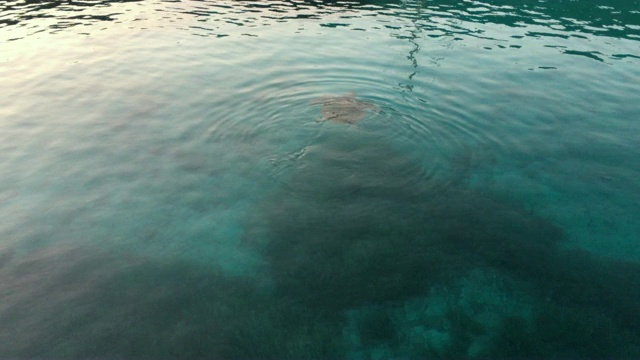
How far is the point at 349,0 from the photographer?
5191 cm

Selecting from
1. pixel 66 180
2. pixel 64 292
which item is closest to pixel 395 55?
pixel 66 180

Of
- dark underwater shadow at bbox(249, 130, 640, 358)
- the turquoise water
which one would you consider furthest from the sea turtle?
dark underwater shadow at bbox(249, 130, 640, 358)

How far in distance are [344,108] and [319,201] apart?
30.7 feet

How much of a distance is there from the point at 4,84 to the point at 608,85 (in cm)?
4296

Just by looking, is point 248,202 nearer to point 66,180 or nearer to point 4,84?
point 66,180

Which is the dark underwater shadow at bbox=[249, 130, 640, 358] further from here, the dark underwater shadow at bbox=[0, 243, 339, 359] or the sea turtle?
the sea turtle

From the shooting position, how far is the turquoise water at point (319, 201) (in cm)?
1452

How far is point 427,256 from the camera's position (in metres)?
17.3

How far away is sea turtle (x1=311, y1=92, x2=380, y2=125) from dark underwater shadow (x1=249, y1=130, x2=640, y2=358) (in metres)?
4.57

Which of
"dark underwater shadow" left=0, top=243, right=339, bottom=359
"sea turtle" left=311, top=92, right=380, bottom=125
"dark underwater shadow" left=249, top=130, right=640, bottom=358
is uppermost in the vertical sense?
"sea turtle" left=311, top=92, right=380, bottom=125

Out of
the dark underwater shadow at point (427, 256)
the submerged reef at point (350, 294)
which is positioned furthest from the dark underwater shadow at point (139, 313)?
the dark underwater shadow at point (427, 256)

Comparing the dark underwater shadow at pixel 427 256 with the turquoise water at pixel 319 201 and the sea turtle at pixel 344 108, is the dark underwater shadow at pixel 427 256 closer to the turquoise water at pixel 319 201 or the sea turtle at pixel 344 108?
the turquoise water at pixel 319 201

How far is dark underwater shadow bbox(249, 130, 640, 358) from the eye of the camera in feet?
47.3

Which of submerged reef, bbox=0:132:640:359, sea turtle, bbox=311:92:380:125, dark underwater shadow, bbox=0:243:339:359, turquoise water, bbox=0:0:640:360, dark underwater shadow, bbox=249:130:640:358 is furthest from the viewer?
sea turtle, bbox=311:92:380:125
